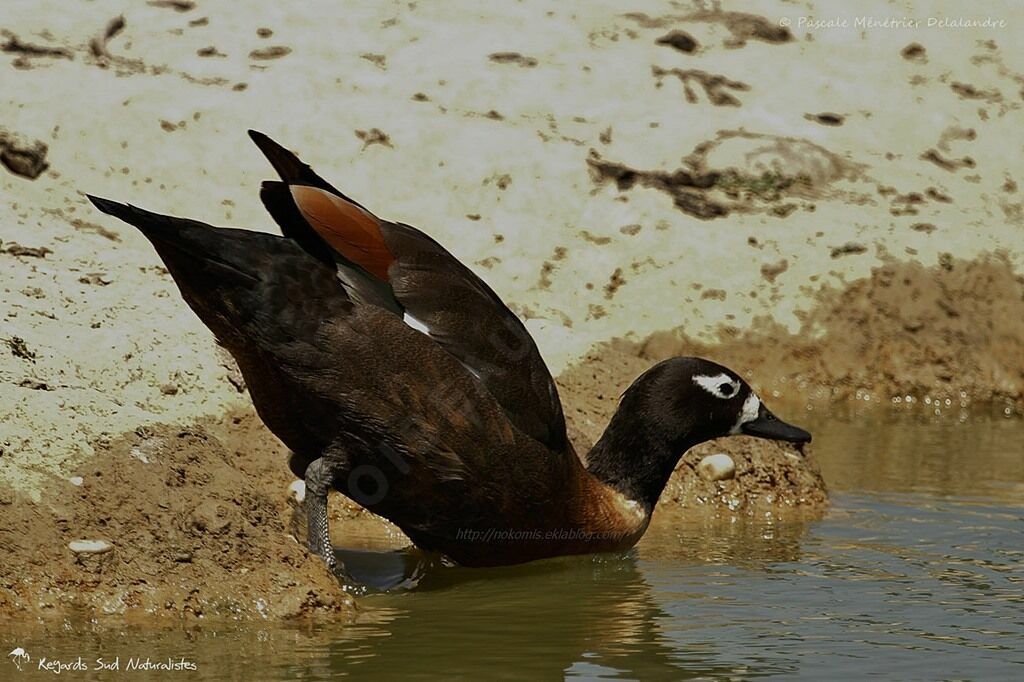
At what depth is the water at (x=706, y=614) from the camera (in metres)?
6.05

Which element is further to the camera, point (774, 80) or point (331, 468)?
point (774, 80)

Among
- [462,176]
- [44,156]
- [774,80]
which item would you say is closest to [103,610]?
[44,156]

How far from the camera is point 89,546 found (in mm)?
6277

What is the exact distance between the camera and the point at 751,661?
20.3 feet

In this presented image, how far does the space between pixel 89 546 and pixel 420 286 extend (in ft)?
5.27

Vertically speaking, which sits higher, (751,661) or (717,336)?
(717,336)

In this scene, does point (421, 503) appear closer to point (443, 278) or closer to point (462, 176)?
point (443, 278)

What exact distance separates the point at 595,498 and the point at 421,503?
92 centimetres

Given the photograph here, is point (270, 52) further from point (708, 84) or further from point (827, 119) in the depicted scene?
point (827, 119)

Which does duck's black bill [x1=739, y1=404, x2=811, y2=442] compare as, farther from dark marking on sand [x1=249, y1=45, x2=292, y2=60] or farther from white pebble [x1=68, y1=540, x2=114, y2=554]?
dark marking on sand [x1=249, y1=45, x2=292, y2=60]

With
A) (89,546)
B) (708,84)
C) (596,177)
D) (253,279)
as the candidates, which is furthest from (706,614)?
(708,84)

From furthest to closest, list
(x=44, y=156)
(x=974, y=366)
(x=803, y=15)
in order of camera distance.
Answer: (x=803, y=15) → (x=974, y=366) → (x=44, y=156)

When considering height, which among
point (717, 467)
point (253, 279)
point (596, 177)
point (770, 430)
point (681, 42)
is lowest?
point (717, 467)

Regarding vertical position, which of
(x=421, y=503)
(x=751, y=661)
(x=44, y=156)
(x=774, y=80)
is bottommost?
(x=751, y=661)
